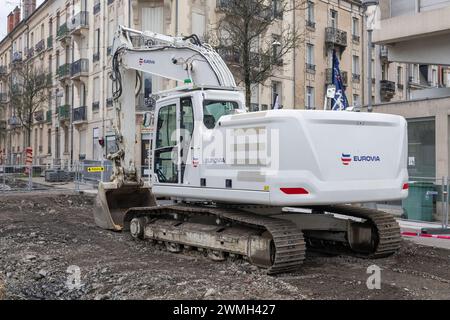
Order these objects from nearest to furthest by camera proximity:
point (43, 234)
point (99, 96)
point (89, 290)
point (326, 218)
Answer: point (89, 290)
point (326, 218)
point (43, 234)
point (99, 96)

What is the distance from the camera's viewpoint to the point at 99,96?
3416 cm

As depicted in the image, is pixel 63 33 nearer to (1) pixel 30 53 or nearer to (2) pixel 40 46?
(2) pixel 40 46

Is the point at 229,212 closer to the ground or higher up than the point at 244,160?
closer to the ground

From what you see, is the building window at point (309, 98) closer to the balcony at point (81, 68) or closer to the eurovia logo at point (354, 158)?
the balcony at point (81, 68)

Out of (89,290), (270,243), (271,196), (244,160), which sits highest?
(244,160)

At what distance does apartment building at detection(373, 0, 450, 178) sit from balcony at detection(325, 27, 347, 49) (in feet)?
Result: 67.8

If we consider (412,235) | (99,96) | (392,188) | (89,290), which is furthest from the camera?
(99,96)

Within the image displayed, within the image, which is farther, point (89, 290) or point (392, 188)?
point (392, 188)

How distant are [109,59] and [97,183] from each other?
1210 centimetres

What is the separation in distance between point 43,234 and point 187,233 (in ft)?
12.1

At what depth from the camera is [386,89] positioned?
Result: 4247 centimetres

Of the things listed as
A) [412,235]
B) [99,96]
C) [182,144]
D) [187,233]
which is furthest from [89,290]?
[99,96]

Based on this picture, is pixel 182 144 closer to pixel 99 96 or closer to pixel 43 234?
pixel 43 234

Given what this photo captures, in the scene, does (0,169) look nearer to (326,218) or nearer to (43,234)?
(43,234)
